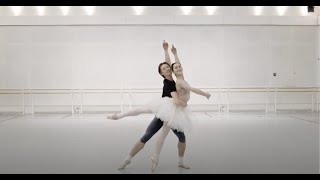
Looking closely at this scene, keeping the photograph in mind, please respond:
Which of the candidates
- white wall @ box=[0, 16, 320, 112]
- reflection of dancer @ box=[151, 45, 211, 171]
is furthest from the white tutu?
white wall @ box=[0, 16, 320, 112]

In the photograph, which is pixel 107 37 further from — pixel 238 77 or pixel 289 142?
pixel 289 142

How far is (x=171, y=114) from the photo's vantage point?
292 centimetres

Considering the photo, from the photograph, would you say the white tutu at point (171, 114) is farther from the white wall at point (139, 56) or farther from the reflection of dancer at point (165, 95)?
the white wall at point (139, 56)

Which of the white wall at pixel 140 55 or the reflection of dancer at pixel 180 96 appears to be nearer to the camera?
the reflection of dancer at pixel 180 96

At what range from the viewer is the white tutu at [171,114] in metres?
2.92

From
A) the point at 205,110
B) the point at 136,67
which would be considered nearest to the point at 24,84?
the point at 136,67

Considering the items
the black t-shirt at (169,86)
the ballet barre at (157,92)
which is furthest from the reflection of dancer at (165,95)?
the ballet barre at (157,92)

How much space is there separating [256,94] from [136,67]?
3840 mm

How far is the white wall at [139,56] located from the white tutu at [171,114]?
22.6ft

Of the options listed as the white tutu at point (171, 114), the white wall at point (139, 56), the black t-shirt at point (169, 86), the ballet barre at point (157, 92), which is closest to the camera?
the white tutu at point (171, 114)

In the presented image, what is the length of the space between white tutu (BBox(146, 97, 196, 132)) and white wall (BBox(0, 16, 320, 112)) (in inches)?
272

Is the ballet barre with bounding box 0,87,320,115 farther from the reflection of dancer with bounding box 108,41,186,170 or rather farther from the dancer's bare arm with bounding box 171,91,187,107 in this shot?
the dancer's bare arm with bounding box 171,91,187,107

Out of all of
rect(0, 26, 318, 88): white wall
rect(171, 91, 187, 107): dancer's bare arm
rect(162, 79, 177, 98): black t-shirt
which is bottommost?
rect(171, 91, 187, 107): dancer's bare arm

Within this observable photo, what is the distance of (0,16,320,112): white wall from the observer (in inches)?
391
